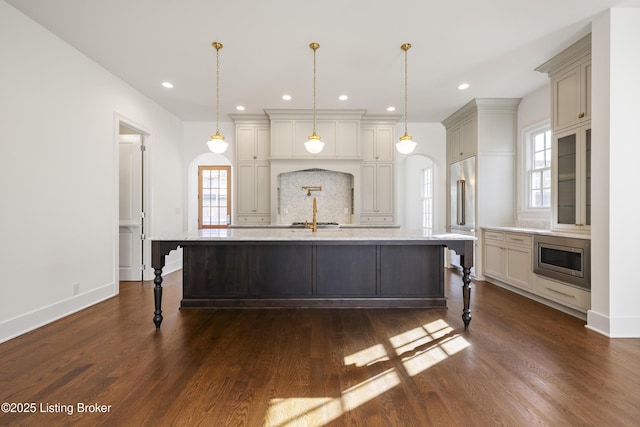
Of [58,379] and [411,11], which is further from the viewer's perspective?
[411,11]

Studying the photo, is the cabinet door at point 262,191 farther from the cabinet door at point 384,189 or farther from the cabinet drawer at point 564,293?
the cabinet drawer at point 564,293

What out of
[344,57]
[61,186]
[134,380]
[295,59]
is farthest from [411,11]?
[61,186]

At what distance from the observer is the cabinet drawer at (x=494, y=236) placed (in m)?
4.66

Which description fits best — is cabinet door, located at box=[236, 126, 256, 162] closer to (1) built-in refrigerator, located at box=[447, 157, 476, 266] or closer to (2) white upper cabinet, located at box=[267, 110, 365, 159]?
(2) white upper cabinet, located at box=[267, 110, 365, 159]

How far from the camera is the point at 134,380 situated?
2049 millimetres

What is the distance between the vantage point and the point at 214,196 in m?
8.09

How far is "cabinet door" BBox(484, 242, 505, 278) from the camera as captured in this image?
4.64m

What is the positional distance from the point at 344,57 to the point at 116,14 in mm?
2328

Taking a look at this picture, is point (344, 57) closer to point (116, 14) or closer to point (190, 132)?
point (116, 14)

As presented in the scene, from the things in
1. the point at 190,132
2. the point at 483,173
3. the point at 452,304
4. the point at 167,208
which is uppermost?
the point at 190,132

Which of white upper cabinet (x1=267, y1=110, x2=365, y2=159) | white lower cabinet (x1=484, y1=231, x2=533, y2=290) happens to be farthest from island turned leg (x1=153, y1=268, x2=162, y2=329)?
white lower cabinet (x1=484, y1=231, x2=533, y2=290)

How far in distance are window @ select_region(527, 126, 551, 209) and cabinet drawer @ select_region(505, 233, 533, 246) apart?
2.39 feet

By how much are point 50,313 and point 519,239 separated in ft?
18.1

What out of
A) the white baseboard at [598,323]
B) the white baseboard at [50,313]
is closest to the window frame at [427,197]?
the white baseboard at [598,323]
